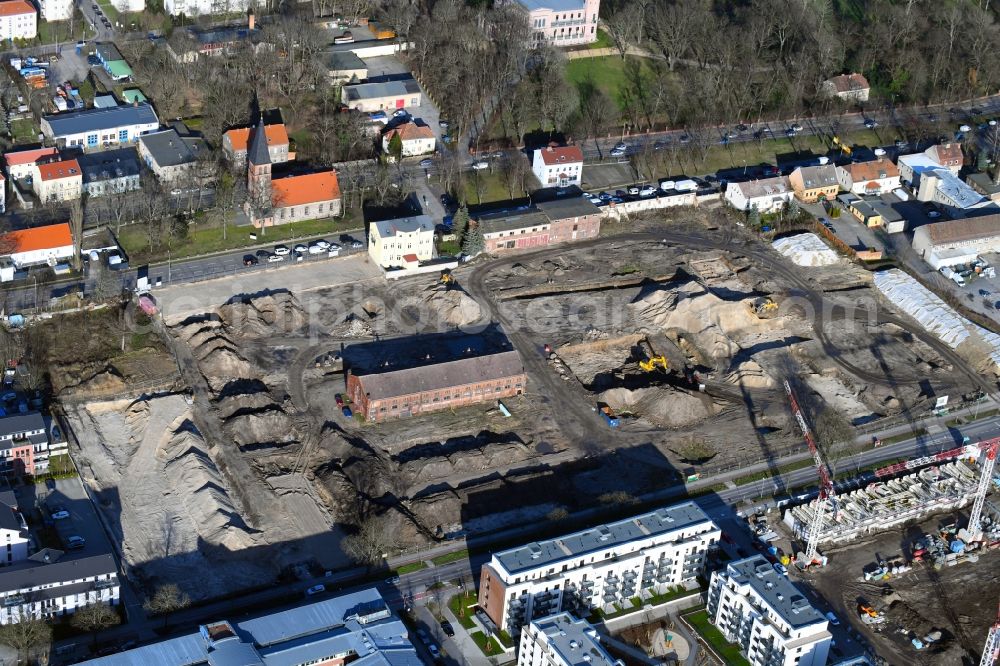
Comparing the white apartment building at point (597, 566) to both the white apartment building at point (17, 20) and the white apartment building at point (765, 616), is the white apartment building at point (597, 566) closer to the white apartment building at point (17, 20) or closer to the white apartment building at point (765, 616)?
the white apartment building at point (765, 616)

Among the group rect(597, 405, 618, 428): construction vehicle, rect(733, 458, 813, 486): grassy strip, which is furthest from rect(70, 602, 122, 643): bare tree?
rect(733, 458, 813, 486): grassy strip

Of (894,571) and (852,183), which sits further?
(852,183)

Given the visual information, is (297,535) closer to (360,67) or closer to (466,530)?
(466,530)

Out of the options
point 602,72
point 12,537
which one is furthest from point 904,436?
point 12,537

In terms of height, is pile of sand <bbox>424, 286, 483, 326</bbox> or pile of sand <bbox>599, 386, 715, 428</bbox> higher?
pile of sand <bbox>424, 286, 483, 326</bbox>

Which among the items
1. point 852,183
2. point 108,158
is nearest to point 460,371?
point 108,158

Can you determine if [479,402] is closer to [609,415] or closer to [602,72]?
[609,415]

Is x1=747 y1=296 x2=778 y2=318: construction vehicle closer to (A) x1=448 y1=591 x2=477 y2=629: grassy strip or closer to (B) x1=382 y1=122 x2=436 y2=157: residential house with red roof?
(B) x1=382 y1=122 x2=436 y2=157: residential house with red roof
